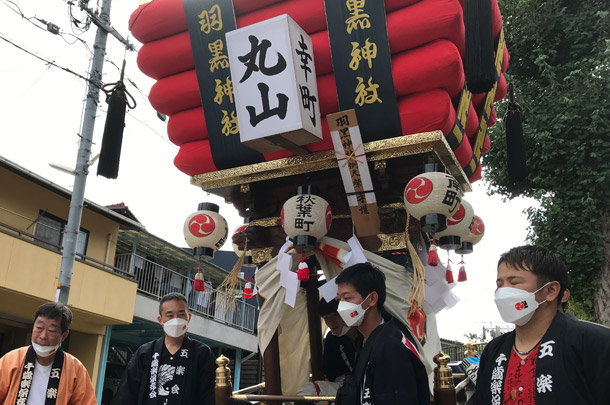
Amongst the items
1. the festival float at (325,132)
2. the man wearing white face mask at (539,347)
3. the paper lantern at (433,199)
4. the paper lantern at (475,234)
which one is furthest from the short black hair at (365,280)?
the paper lantern at (475,234)

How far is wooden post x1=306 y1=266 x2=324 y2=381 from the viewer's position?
19.5ft

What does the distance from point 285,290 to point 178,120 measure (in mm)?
2264

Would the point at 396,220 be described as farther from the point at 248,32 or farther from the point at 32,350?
the point at 32,350

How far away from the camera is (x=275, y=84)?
4.75 metres

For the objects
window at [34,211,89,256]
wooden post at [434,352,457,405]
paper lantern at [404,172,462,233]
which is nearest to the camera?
wooden post at [434,352,457,405]

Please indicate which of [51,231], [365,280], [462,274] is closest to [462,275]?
[462,274]

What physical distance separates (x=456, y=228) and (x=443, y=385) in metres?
1.72

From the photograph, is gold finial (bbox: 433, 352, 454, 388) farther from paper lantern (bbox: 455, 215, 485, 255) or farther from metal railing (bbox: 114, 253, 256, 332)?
metal railing (bbox: 114, 253, 256, 332)

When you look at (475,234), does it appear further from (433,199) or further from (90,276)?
(90,276)

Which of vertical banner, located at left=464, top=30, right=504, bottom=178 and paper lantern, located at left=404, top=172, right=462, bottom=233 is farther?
vertical banner, located at left=464, top=30, right=504, bottom=178

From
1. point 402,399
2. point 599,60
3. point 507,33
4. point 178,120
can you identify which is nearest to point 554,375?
point 402,399

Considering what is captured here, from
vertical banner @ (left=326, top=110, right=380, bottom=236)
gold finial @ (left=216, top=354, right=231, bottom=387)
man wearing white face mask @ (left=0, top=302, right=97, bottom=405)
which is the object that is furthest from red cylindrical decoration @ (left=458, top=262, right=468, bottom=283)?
man wearing white face mask @ (left=0, top=302, right=97, bottom=405)

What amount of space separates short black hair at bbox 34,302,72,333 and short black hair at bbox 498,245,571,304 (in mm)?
2859

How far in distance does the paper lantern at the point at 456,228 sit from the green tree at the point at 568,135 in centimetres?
521
